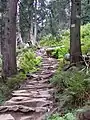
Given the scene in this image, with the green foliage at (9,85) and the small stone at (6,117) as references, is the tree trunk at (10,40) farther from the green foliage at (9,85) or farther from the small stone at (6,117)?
the small stone at (6,117)

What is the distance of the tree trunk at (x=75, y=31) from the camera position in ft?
33.9

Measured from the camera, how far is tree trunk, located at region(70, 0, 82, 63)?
10.3m

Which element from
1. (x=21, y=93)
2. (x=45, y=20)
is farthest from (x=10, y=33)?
(x=45, y=20)

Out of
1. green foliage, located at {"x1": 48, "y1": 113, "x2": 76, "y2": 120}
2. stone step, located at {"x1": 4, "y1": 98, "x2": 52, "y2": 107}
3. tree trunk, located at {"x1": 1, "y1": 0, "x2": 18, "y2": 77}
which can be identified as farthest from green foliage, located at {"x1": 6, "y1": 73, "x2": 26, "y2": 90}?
green foliage, located at {"x1": 48, "y1": 113, "x2": 76, "y2": 120}

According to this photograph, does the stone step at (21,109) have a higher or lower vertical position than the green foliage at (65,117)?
lower

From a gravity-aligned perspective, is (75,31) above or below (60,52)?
above

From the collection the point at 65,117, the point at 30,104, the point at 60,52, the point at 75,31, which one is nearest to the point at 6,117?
the point at 30,104

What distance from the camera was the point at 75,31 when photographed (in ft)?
34.5

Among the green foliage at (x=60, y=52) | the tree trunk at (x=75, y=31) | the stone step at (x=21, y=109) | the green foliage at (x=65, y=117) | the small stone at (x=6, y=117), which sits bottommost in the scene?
the small stone at (x=6, y=117)

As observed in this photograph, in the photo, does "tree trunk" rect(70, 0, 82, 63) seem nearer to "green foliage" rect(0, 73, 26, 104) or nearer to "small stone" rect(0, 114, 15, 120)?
"green foliage" rect(0, 73, 26, 104)

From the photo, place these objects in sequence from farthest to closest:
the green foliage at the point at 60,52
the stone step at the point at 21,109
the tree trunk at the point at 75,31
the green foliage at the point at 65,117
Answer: the green foliage at the point at 60,52 < the tree trunk at the point at 75,31 < the stone step at the point at 21,109 < the green foliage at the point at 65,117

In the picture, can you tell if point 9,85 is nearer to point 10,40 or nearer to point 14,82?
point 14,82

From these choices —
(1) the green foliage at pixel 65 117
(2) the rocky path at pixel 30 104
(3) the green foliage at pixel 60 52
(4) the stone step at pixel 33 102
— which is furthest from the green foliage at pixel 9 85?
(3) the green foliage at pixel 60 52

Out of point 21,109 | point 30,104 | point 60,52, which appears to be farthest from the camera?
point 60,52
